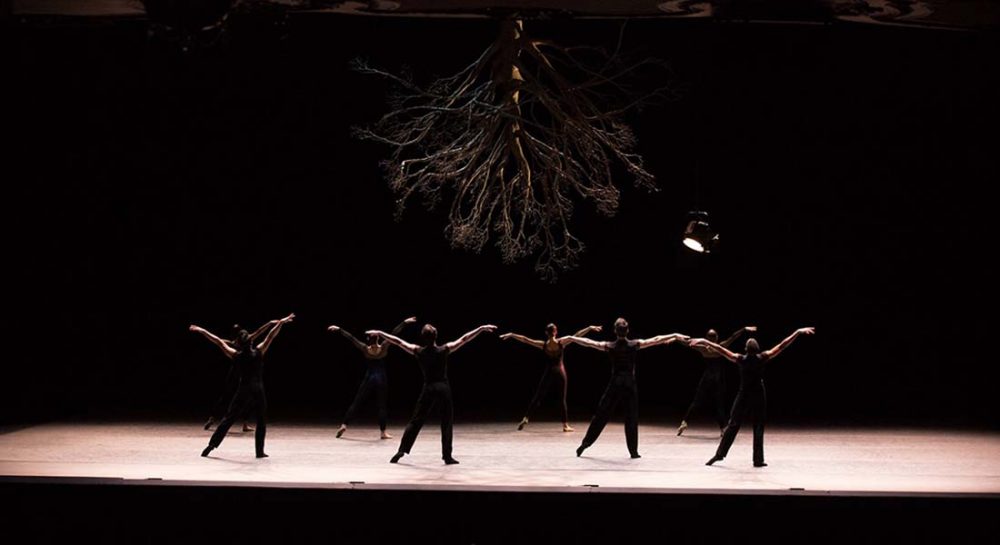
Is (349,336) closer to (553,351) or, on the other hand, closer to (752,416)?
(553,351)

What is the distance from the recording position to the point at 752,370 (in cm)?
1158

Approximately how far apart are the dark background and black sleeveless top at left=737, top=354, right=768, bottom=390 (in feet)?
14.1

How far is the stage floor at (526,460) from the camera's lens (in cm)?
1029

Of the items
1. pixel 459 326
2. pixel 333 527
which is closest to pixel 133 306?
pixel 459 326

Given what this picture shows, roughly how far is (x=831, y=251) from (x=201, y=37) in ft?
35.6

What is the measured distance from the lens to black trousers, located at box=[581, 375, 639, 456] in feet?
39.9

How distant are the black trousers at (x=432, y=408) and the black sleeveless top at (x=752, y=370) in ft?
8.51

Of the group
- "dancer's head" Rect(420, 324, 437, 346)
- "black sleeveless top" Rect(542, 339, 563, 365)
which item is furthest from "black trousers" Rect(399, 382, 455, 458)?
"black sleeveless top" Rect(542, 339, 563, 365)

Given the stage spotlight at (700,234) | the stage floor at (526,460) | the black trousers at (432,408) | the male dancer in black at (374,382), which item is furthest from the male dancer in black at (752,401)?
the male dancer in black at (374,382)

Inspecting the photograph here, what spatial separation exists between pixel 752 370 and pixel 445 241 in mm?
7412

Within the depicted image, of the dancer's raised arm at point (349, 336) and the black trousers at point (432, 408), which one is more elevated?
the dancer's raised arm at point (349, 336)

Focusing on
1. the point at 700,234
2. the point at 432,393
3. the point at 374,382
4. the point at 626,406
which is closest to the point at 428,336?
the point at 432,393

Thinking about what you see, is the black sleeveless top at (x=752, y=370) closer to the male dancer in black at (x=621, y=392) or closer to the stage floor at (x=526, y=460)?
the stage floor at (x=526, y=460)

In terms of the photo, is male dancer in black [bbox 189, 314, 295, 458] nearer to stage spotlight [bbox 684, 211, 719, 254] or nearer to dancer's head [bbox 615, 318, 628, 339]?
dancer's head [bbox 615, 318, 628, 339]
